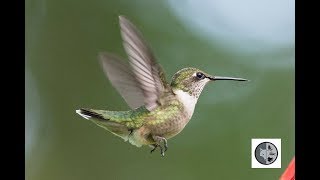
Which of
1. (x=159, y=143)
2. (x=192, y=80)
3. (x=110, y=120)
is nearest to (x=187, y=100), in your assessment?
(x=192, y=80)

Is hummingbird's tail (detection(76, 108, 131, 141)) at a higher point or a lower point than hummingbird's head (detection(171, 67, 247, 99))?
lower

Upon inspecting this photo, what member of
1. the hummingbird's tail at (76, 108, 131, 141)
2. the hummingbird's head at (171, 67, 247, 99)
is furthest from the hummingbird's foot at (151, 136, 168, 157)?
the hummingbird's head at (171, 67, 247, 99)

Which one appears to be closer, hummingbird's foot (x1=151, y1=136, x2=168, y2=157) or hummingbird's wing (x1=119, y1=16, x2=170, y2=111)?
hummingbird's wing (x1=119, y1=16, x2=170, y2=111)

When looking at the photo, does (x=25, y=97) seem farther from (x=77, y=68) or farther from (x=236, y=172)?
(x=236, y=172)

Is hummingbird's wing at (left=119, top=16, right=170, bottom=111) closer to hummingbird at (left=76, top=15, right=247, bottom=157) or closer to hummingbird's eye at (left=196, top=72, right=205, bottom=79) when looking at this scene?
hummingbird at (left=76, top=15, right=247, bottom=157)

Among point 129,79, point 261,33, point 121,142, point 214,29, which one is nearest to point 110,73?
point 129,79
